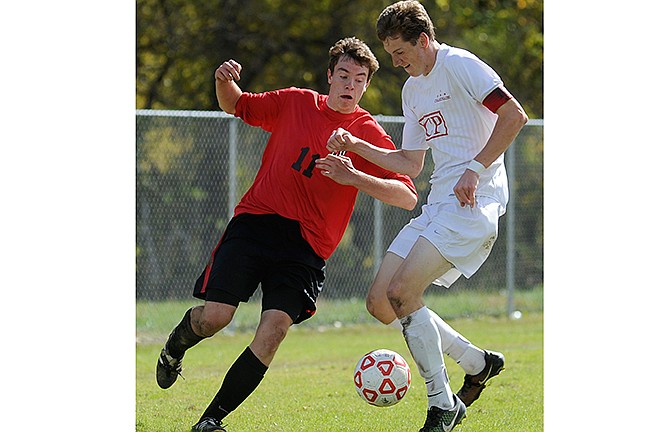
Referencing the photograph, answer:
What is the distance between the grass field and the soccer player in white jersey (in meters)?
0.61

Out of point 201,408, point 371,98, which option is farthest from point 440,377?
point 371,98

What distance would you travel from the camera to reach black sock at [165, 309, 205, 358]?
232 inches

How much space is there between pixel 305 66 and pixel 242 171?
20.4 ft

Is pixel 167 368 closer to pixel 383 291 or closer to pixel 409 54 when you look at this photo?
pixel 383 291

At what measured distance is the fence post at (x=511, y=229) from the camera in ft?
43.8

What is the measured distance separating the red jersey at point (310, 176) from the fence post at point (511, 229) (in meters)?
7.59

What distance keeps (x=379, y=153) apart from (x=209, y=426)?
1.78 metres

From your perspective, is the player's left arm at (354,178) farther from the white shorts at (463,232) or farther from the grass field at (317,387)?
the grass field at (317,387)

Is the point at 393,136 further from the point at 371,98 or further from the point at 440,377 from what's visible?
the point at 440,377

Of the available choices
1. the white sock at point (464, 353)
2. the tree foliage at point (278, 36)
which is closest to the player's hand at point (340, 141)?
the white sock at point (464, 353)

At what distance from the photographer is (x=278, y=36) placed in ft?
58.7

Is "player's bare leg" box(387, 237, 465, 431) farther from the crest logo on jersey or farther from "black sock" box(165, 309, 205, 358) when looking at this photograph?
"black sock" box(165, 309, 205, 358)

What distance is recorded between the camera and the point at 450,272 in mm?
5691

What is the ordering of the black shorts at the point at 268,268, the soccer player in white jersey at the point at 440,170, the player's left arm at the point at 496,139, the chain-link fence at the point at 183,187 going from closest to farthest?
1. the player's left arm at the point at 496,139
2. the soccer player in white jersey at the point at 440,170
3. the black shorts at the point at 268,268
4. the chain-link fence at the point at 183,187
